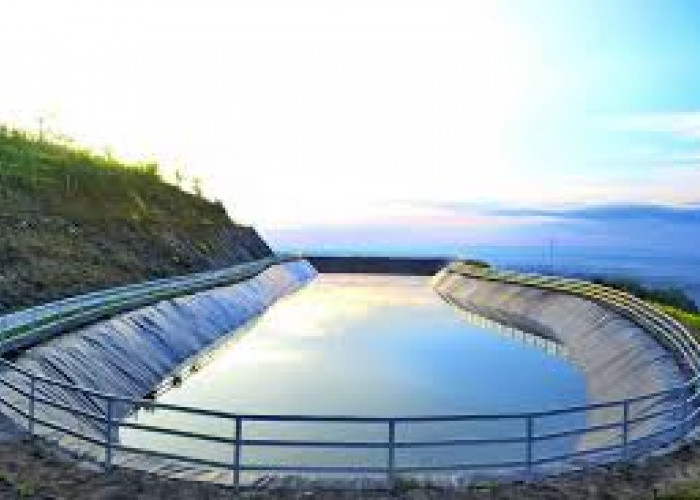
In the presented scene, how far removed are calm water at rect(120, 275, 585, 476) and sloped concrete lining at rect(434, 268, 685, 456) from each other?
1013mm

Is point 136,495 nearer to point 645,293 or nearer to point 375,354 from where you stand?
point 375,354

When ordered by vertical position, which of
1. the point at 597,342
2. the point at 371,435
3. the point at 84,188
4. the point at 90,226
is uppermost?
the point at 84,188

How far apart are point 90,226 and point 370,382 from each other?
41.6 m

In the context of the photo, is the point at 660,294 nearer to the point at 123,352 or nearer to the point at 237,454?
the point at 123,352

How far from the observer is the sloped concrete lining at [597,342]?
33.1 m

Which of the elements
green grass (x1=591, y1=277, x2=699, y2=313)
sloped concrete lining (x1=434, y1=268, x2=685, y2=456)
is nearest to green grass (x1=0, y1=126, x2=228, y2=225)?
sloped concrete lining (x1=434, y1=268, x2=685, y2=456)

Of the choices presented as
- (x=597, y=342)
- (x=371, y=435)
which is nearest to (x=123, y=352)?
(x=371, y=435)

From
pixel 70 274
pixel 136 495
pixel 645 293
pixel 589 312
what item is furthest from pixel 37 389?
pixel 645 293

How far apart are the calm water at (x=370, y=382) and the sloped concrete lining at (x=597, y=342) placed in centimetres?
101

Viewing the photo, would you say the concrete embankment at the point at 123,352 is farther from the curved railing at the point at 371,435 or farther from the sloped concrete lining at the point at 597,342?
the sloped concrete lining at the point at 597,342

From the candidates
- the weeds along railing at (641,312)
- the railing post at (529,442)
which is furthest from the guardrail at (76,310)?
the weeds along railing at (641,312)

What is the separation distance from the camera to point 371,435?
100ft

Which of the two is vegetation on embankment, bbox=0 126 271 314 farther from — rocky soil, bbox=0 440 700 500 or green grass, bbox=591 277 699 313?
green grass, bbox=591 277 699 313

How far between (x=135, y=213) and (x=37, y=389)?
2698 inches
